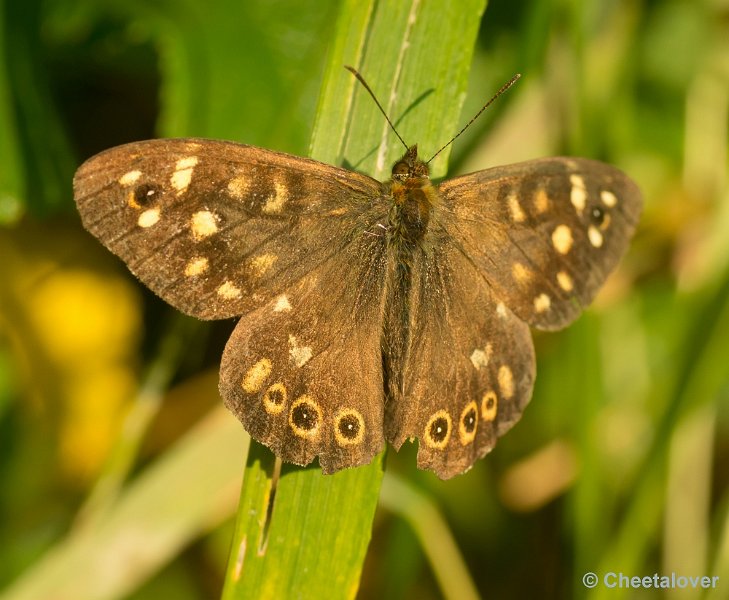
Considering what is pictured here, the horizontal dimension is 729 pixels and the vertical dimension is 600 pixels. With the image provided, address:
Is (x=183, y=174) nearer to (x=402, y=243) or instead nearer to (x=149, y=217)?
(x=149, y=217)

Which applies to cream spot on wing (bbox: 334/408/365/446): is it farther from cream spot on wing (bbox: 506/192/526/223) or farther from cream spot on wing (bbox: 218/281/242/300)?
cream spot on wing (bbox: 506/192/526/223)

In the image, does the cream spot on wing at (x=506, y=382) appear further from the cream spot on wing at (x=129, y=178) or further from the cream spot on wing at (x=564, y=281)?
the cream spot on wing at (x=129, y=178)

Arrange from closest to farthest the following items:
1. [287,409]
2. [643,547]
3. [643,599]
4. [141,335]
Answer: [287,409] → [643,547] → [643,599] → [141,335]

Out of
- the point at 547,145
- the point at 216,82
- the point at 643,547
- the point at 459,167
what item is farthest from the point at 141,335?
the point at 643,547

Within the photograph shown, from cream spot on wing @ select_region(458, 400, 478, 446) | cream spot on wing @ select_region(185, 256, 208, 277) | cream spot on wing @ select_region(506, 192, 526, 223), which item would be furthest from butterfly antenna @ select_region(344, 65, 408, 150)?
cream spot on wing @ select_region(458, 400, 478, 446)

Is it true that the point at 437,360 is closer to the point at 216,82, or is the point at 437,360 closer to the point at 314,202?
the point at 314,202

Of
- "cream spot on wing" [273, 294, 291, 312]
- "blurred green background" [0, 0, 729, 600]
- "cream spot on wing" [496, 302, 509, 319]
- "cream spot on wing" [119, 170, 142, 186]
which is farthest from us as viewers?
"blurred green background" [0, 0, 729, 600]
